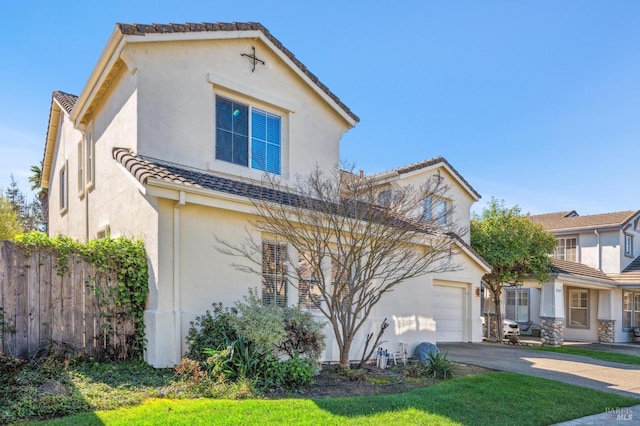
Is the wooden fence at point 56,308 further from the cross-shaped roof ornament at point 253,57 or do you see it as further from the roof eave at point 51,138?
the roof eave at point 51,138

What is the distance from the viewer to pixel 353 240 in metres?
8.99

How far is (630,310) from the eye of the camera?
82.9 feet

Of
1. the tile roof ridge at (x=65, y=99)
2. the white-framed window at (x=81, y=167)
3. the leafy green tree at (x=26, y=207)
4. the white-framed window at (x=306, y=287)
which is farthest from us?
the leafy green tree at (x=26, y=207)

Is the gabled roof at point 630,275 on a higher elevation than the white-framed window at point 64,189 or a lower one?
lower

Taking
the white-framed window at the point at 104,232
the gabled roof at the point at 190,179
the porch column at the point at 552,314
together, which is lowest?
the porch column at the point at 552,314

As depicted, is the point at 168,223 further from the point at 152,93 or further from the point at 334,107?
the point at 334,107

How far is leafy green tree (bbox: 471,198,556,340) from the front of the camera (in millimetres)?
19703

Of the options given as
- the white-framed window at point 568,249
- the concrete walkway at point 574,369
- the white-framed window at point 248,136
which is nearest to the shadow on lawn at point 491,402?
the concrete walkway at point 574,369

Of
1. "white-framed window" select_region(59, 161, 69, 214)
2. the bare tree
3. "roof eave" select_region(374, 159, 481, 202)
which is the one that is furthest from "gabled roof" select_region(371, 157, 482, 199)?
"white-framed window" select_region(59, 161, 69, 214)

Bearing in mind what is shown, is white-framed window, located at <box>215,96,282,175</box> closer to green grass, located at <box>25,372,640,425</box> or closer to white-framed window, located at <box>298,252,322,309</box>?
white-framed window, located at <box>298,252,322,309</box>

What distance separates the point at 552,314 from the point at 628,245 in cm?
905

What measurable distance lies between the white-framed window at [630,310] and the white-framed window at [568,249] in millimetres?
3154

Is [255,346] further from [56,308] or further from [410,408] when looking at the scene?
[56,308]

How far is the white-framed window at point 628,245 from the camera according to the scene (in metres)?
25.2
